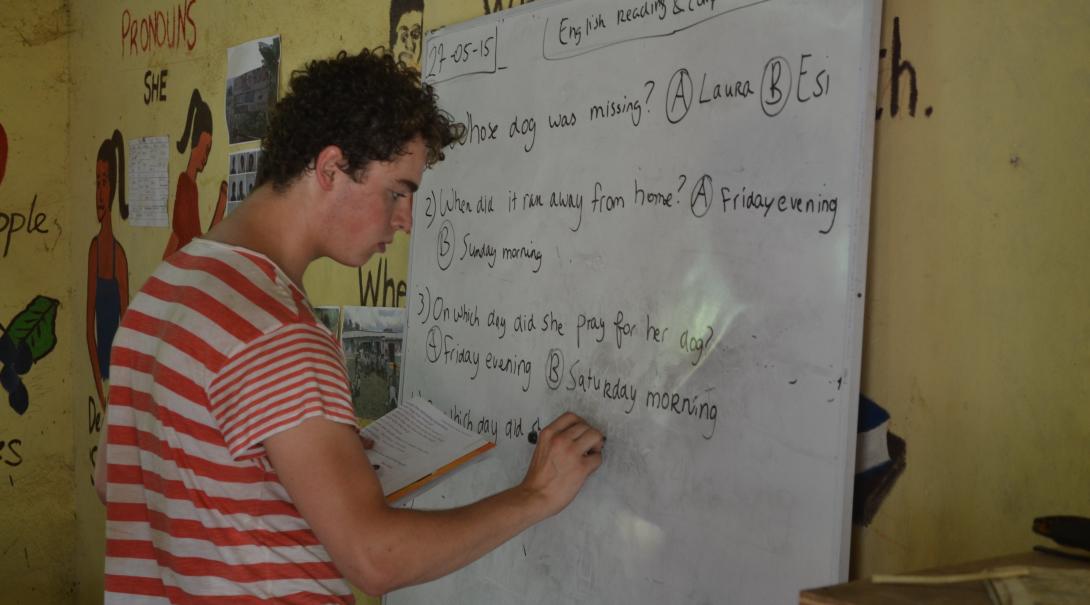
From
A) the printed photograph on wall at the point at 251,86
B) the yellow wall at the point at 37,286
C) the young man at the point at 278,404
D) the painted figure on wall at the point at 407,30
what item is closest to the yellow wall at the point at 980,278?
the young man at the point at 278,404

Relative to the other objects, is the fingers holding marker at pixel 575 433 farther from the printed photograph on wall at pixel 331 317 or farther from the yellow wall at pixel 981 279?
the printed photograph on wall at pixel 331 317

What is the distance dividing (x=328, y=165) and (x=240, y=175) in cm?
168

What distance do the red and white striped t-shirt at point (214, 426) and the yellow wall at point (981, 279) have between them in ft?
2.53

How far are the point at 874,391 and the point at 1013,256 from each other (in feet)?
0.88

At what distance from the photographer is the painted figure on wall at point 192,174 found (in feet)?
10.4

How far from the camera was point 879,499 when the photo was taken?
4.69 ft

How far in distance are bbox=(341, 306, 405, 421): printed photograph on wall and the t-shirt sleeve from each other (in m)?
1.09

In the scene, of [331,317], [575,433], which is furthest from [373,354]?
[575,433]

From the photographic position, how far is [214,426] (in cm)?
124

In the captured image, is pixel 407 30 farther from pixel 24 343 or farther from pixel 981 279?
pixel 24 343

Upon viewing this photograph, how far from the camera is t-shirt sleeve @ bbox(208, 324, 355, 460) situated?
3.82 ft

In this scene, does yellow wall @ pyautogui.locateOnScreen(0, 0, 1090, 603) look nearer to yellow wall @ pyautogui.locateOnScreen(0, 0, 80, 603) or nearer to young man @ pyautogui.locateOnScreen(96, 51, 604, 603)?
young man @ pyautogui.locateOnScreen(96, 51, 604, 603)

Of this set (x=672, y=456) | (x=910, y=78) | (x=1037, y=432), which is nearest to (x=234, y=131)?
(x=672, y=456)

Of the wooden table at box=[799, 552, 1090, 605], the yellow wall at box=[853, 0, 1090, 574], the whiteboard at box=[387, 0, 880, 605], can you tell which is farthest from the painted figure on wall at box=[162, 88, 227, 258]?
the wooden table at box=[799, 552, 1090, 605]
